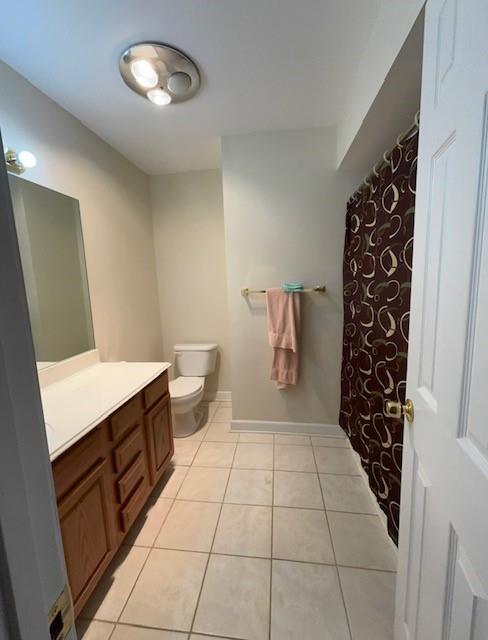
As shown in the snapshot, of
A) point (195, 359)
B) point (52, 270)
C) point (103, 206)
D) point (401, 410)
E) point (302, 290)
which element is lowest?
point (195, 359)

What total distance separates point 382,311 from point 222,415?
192 centimetres

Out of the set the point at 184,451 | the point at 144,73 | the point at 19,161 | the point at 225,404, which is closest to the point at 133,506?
the point at 184,451

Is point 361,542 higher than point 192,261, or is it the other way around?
point 192,261

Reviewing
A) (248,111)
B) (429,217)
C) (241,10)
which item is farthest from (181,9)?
(429,217)

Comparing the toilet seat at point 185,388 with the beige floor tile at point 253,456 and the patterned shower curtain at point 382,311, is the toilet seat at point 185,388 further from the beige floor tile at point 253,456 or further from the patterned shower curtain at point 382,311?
the patterned shower curtain at point 382,311

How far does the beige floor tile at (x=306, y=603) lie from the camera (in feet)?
3.46

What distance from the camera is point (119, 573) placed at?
1.28 metres

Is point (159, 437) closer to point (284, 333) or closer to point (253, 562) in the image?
point (253, 562)

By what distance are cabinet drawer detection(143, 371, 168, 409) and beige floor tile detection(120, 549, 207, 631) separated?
2.42 ft

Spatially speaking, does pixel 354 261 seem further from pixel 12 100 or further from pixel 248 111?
pixel 12 100

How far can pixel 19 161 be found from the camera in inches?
53.5

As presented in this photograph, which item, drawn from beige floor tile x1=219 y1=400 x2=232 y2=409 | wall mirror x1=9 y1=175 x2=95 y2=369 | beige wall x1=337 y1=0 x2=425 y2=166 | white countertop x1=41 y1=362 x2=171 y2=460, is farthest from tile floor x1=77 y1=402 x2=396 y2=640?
beige wall x1=337 y1=0 x2=425 y2=166

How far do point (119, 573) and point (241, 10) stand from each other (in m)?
2.57

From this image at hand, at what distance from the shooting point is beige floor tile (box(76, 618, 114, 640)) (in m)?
1.06
